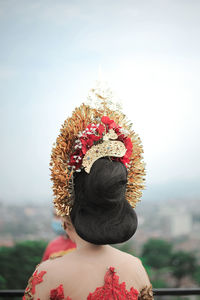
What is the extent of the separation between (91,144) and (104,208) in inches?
9.7

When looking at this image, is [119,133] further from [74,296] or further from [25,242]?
[25,242]

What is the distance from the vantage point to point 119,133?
1287mm

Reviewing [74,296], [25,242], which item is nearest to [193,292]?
[74,296]

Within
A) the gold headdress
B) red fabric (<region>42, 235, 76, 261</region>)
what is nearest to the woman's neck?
the gold headdress

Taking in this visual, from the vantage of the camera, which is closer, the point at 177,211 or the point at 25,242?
the point at 25,242

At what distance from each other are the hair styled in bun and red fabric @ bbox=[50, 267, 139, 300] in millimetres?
127

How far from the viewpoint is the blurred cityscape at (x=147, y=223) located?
3863 millimetres

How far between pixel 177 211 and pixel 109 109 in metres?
3.14

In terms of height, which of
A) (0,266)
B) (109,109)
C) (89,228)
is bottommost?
(0,266)

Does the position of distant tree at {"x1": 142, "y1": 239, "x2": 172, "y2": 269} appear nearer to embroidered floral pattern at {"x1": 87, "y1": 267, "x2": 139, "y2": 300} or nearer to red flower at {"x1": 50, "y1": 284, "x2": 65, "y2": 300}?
embroidered floral pattern at {"x1": 87, "y1": 267, "x2": 139, "y2": 300}

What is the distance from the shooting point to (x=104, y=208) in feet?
3.80

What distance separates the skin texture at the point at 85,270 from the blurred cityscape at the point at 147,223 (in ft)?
8.40

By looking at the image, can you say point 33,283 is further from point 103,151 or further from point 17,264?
point 17,264

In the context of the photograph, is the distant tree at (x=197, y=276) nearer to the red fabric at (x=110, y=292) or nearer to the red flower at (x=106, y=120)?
the red fabric at (x=110, y=292)
